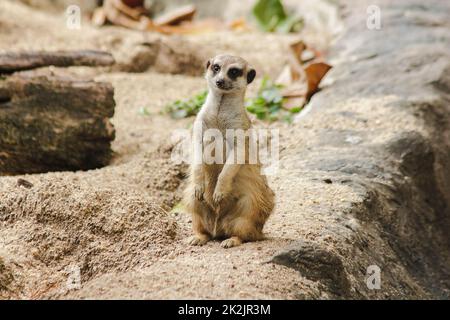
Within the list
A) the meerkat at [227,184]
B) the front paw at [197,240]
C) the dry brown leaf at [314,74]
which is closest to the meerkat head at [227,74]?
the meerkat at [227,184]

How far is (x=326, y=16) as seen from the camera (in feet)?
28.1

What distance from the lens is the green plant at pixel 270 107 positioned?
5785 millimetres

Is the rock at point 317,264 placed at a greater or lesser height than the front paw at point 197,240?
lesser

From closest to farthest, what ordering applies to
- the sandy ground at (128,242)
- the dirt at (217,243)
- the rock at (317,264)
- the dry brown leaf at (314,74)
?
the sandy ground at (128,242), the dirt at (217,243), the rock at (317,264), the dry brown leaf at (314,74)

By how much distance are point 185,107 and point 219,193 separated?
263cm

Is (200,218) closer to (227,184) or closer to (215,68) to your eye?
(227,184)

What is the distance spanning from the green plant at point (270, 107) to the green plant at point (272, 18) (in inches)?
105

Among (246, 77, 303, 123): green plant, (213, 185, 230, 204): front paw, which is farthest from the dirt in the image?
(246, 77, 303, 123): green plant

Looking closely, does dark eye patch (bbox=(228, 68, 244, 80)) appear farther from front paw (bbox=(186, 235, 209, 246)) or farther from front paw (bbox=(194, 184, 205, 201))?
front paw (bbox=(186, 235, 209, 246))

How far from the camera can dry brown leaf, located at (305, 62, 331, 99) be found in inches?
234

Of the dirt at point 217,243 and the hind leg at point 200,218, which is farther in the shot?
the hind leg at point 200,218

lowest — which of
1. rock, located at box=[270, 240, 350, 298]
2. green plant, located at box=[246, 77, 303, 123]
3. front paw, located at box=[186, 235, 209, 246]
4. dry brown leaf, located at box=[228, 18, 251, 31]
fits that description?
rock, located at box=[270, 240, 350, 298]

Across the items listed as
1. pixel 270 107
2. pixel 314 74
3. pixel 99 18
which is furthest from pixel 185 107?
pixel 99 18

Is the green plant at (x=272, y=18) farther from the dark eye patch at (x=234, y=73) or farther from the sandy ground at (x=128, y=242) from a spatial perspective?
the dark eye patch at (x=234, y=73)
